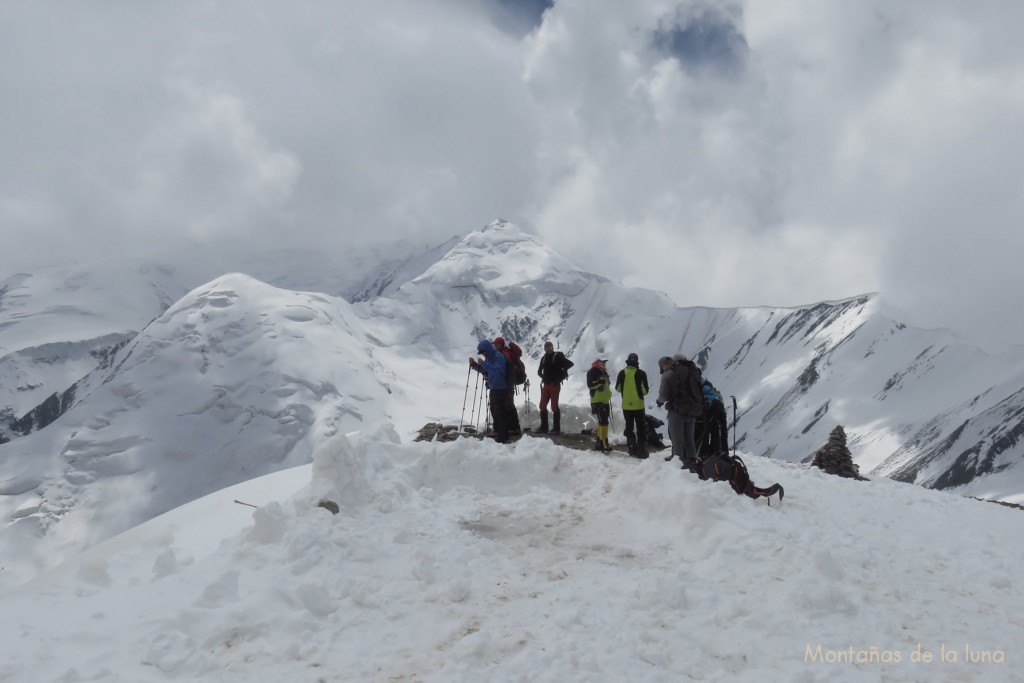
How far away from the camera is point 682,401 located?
506 inches

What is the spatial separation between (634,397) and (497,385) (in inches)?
134

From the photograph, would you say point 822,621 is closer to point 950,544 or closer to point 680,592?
point 680,592

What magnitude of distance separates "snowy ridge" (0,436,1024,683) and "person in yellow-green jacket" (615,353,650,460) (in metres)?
3.72

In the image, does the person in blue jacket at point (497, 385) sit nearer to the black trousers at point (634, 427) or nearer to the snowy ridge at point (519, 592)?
the black trousers at point (634, 427)

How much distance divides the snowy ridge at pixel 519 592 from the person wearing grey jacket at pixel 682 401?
2154 millimetres

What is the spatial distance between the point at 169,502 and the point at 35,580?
636 feet

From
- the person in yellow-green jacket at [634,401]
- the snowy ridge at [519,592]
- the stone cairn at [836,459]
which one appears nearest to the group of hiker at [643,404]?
the person in yellow-green jacket at [634,401]

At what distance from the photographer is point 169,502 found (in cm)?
17425

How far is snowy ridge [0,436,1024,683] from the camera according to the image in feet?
18.5

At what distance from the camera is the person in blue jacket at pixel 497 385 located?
1553 cm

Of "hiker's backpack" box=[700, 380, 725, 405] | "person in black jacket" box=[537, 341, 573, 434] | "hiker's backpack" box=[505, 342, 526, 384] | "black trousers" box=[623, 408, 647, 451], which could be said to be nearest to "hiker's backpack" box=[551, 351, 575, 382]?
"person in black jacket" box=[537, 341, 573, 434]

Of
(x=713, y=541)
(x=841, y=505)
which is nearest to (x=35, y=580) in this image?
(x=713, y=541)

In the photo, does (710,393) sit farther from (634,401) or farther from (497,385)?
(497,385)

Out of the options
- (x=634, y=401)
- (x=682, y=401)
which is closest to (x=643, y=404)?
(x=634, y=401)
